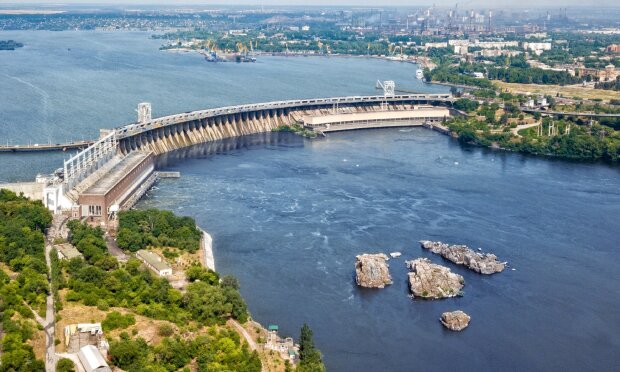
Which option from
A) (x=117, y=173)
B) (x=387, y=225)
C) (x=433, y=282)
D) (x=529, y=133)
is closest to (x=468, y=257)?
(x=433, y=282)

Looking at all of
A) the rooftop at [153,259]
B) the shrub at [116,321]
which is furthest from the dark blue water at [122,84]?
the shrub at [116,321]

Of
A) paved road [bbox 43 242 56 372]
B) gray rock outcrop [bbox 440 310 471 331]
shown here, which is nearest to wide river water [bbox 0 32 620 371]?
gray rock outcrop [bbox 440 310 471 331]

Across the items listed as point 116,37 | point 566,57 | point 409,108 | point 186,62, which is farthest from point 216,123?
point 116,37

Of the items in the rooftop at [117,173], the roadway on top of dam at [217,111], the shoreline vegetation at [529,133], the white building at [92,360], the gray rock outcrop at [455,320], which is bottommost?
the gray rock outcrop at [455,320]

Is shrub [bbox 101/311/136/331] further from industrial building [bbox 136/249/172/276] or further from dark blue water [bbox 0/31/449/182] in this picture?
dark blue water [bbox 0/31/449/182]

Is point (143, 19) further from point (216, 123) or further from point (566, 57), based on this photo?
point (216, 123)

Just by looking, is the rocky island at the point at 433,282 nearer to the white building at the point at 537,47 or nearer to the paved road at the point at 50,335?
the paved road at the point at 50,335

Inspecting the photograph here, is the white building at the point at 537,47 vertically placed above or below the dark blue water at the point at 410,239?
above
